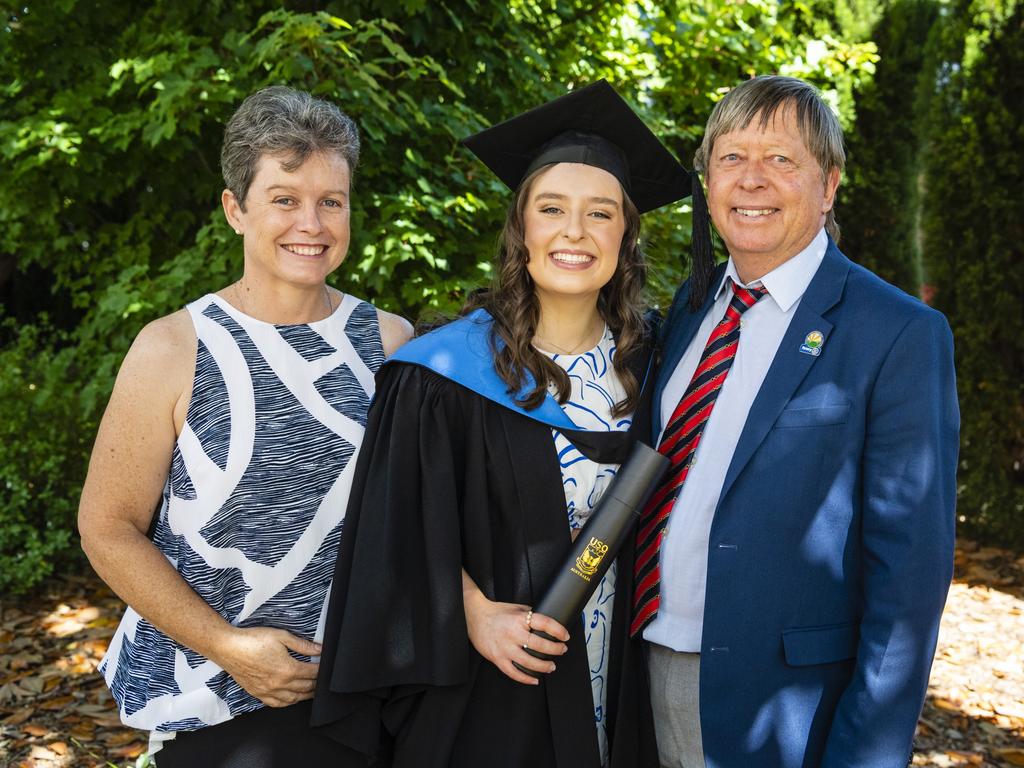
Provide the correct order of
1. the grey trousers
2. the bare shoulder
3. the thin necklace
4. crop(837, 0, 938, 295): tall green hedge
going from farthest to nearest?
crop(837, 0, 938, 295): tall green hedge
the bare shoulder
the thin necklace
the grey trousers

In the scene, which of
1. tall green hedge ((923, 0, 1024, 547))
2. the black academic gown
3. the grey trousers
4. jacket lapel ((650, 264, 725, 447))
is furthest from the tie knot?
tall green hedge ((923, 0, 1024, 547))

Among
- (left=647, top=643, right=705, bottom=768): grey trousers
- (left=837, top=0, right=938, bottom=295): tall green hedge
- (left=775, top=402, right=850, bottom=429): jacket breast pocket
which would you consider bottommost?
(left=647, top=643, right=705, bottom=768): grey trousers

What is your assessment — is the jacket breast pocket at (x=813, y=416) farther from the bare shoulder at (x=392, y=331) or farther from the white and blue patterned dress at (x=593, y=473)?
the bare shoulder at (x=392, y=331)

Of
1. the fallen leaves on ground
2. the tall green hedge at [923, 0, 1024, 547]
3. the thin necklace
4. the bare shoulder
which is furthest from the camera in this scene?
the tall green hedge at [923, 0, 1024, 547]

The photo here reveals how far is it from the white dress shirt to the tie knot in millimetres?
23

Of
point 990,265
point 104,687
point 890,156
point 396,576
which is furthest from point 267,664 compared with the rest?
point 890,156

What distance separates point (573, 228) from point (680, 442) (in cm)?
57

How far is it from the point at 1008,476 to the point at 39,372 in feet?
21.8

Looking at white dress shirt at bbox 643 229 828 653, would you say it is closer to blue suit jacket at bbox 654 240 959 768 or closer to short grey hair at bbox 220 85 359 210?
blue suit jacket at bbox 654 240 959 768

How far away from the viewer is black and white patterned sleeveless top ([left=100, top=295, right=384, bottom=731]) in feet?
6.97

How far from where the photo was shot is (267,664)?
2.09 meters

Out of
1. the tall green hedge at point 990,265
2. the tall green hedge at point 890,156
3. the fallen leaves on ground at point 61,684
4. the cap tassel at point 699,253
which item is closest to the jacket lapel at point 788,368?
the cap tassel at point 699,253

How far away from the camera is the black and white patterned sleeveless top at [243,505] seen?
2.12 m

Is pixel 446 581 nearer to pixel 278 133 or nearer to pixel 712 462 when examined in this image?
pixel 712 462
